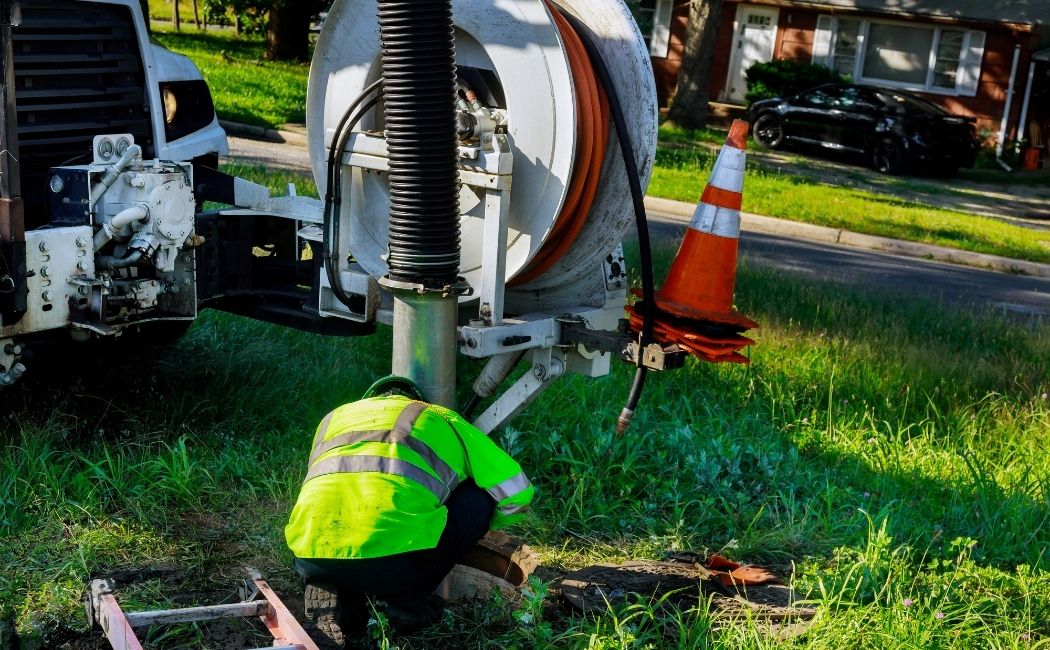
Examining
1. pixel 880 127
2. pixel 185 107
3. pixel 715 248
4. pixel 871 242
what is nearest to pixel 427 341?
pixel 715 248

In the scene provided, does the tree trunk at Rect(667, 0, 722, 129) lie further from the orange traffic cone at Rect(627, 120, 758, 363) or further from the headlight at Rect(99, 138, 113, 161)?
the headlight at Rect(99, 138, 113, 161)

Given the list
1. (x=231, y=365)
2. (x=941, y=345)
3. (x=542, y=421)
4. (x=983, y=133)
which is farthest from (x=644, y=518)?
(x=983, y=133)

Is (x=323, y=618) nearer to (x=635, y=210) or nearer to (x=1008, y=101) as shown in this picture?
(x=635, y=210)

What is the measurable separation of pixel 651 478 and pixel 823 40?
2556 centimetres

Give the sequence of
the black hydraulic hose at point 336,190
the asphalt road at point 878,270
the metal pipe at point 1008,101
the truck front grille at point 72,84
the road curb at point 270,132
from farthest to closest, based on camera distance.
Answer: the metal pipe at point 1008,101, the road curb at point 270,132, the asphalt road at point 878,270, the truck front grille at point 72,84, the black hydraulic hose at point 336,190

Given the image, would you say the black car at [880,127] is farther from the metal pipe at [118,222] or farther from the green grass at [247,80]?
the metal pipe at [118,222]

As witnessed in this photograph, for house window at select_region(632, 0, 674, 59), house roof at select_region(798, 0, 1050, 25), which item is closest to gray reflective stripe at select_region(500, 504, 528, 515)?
house roof at select_region(798, 0, 1050, 25)

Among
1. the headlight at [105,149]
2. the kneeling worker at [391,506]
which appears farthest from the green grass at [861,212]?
the kneeling worker at [391,506]

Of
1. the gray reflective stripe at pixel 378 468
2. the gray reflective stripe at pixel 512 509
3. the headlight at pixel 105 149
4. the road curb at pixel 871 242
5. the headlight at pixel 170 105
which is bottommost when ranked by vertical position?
the road curb at pixel 871 242

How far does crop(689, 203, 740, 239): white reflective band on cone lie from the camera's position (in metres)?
4.38

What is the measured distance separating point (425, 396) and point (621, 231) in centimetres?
100

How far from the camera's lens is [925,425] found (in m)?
6.13

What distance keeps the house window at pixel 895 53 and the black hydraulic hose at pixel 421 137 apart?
2609 centimetres

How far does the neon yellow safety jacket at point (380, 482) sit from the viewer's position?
11.1 ft
